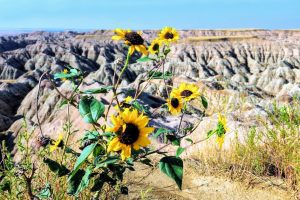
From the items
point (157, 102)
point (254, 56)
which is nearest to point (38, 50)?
point (254, 56)

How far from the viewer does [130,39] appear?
2.95 meters

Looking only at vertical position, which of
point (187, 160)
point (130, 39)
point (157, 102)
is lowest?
point (157, 102)

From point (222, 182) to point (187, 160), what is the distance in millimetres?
979

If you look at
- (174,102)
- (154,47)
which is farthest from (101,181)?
(154,47)

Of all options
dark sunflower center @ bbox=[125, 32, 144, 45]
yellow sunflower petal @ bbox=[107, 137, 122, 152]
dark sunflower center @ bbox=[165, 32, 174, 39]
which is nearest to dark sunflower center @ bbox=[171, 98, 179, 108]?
dark sunflower center @ bbox=[125, 32, 144, 45]

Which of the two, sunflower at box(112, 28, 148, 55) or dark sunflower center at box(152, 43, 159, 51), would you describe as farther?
dark sunflower center at box(152, 43, 159, 51)

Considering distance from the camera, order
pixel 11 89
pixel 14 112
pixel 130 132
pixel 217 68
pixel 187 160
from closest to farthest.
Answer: pixel 130 132 < pixel 187 160 < pixel 14 112 < pixel 11 89 < pixel 217 68

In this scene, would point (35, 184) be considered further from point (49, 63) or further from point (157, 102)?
point (49, 63)

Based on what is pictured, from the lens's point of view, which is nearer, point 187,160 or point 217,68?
point 187,160

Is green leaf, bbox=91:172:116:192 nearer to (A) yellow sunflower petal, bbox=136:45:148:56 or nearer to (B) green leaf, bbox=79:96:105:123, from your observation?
(B) green leaf, bbox=79:96:105:123

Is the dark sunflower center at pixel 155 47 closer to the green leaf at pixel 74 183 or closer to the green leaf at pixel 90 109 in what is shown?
the green leaf at pixel 90 109

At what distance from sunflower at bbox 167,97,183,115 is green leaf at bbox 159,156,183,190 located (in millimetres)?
738

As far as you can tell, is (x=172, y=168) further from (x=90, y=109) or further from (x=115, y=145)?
(x=90, y=109)

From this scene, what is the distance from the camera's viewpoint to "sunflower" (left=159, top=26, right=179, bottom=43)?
3.59 m
